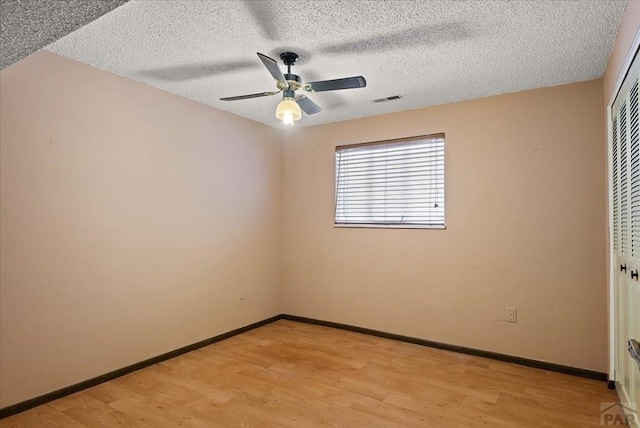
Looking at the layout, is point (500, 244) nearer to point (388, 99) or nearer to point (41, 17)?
point (388, 99)

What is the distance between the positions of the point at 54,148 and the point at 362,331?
3.29 m

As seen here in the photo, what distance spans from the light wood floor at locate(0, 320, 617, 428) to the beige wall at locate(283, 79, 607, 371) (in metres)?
0.32

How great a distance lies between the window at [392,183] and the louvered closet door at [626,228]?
1426 mm

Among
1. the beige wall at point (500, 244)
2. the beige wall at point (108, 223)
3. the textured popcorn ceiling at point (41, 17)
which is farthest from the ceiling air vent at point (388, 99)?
the textured popcorn ceiling at point (41, 17)

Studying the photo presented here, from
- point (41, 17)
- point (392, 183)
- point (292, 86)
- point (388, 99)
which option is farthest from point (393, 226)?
point (41, 17)

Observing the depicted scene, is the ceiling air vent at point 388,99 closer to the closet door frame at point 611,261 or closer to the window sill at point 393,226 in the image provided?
the window sill at point 393,226

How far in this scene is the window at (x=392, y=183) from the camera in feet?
Answer: 12.1

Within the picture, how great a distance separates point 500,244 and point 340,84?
6.86 feet

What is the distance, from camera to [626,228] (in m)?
2.16

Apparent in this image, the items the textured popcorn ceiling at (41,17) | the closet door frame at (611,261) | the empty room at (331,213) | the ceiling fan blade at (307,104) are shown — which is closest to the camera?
the textured popcorn ceiling at (41,17)

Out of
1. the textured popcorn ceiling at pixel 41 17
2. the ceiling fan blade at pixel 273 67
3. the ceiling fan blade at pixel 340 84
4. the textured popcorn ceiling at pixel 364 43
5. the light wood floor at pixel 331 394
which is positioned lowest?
the light wood floor at pixel 331 394

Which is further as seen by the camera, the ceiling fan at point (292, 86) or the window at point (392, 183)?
the window at point (392, 183)

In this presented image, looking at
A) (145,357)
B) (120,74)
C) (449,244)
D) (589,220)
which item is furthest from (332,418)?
(120,74)

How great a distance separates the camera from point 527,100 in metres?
3.22
